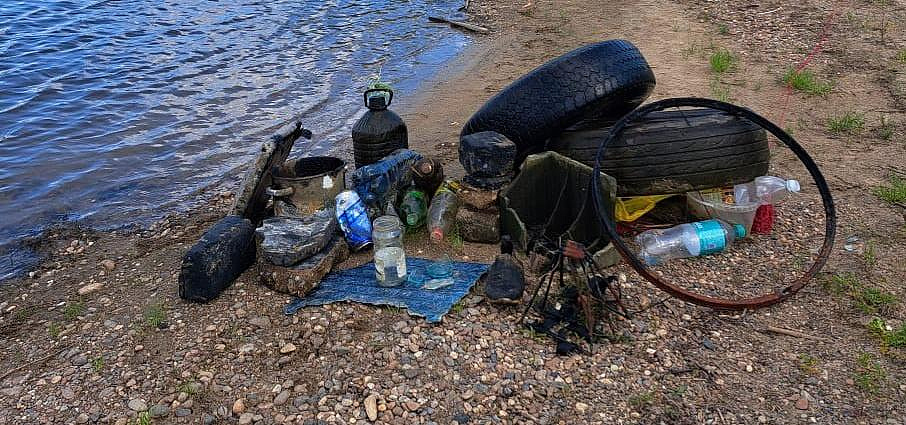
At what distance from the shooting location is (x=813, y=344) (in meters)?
3.49

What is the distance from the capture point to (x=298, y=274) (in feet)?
13.3

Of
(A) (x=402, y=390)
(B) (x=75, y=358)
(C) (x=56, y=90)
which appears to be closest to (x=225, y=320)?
(B) (x=75, y=358)

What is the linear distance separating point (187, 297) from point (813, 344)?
3.65 meters

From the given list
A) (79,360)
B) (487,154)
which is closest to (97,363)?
(79,360)

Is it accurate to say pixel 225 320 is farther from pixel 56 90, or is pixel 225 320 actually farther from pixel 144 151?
pixel 56 90

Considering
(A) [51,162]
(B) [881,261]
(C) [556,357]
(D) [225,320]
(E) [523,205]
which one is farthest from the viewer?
(A) [51,162]

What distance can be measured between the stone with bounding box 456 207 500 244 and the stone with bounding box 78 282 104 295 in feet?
8.28

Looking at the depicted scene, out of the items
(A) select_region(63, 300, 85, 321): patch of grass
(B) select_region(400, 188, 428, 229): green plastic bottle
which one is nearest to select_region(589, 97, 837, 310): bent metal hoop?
(B) select_region(400, 188, 428, 229): green plastic bottle

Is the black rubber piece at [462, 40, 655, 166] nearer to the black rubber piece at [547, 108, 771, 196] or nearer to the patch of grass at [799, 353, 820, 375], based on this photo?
the black rubber piece at [547, 108, 771, 196]

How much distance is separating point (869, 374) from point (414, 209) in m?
2.98

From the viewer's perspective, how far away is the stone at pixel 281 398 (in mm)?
3195

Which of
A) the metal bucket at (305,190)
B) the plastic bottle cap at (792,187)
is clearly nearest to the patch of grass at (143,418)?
the metal bucket at (305,190)

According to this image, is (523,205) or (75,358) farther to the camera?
(523,205)

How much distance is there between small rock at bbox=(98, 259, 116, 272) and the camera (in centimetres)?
474
